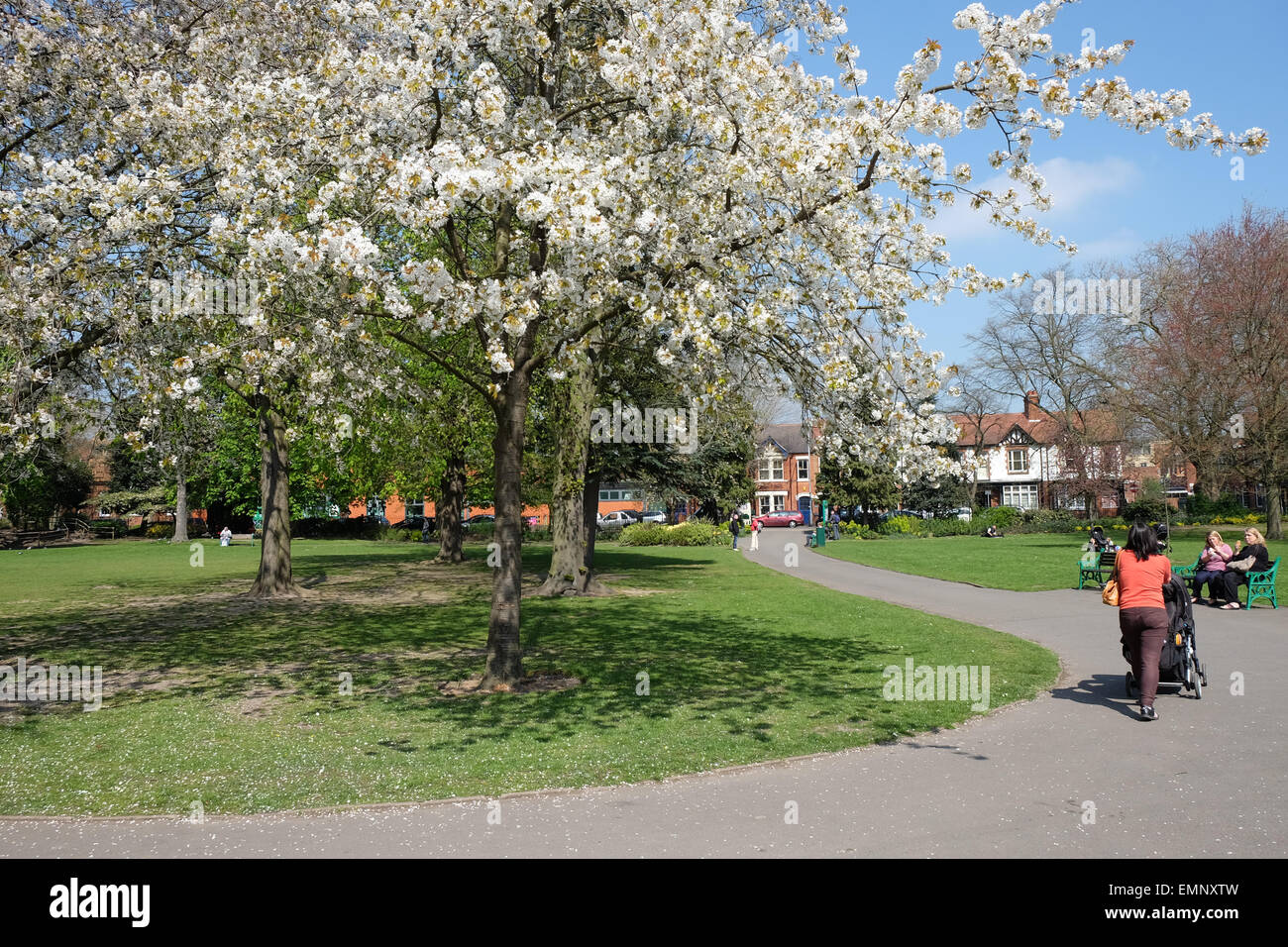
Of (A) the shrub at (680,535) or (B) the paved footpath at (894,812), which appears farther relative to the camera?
(A) the shrub at (680,535)

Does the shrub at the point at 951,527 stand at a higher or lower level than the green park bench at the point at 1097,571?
lower

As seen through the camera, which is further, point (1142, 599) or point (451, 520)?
point (451, 520)

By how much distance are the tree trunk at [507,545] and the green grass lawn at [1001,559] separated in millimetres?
13978

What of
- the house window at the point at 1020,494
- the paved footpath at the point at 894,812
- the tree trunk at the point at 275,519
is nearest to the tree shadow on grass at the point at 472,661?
the paved footpath at the point at 894,812

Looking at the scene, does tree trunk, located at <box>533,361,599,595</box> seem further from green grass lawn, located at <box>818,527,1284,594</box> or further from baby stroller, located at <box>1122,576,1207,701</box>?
green grass lawn, located at <box>818,527,1284,594</box>

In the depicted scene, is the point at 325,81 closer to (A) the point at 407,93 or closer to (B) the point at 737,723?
(A) the point at 407,93

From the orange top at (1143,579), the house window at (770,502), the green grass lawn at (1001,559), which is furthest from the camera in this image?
the house window at (770,502)

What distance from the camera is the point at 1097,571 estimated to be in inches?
801

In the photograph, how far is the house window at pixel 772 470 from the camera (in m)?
87.2

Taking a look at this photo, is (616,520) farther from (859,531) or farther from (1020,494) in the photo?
(1020,494)

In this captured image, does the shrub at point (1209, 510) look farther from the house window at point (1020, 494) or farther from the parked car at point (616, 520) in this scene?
the parked car at point (616, 520)

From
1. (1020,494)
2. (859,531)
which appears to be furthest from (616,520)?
(1020,494)

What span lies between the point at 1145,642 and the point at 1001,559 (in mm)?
24596

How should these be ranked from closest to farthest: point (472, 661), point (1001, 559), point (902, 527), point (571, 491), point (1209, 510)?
point (472, 661), point (571, 491), point (1001, 559), point (1209, 510), point (902, 527)
